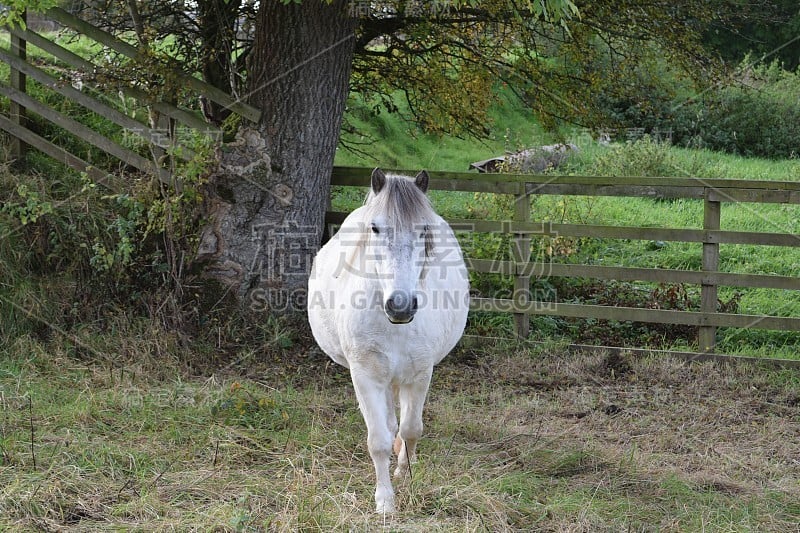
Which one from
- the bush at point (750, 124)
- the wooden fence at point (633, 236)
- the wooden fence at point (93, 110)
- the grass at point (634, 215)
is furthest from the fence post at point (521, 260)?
the bush at point (750, 124)

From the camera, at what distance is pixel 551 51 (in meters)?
10.1

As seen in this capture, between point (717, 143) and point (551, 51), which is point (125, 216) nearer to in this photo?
point (551, 51)

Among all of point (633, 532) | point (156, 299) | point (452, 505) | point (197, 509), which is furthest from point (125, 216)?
point (633, 532)

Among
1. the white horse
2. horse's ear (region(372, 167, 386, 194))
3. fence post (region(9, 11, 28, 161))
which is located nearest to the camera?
the white horse

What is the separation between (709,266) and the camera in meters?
6.97

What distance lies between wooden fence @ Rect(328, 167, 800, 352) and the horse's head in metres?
2.91

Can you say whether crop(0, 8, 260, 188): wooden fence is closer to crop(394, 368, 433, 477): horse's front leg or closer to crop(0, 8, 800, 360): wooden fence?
crop(0, 8, 800, 360): wooden fence

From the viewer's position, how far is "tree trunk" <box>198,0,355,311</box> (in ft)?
22.5

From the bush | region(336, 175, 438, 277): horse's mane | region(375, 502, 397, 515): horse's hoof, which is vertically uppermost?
the bush

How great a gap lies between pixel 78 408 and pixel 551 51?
7435mm

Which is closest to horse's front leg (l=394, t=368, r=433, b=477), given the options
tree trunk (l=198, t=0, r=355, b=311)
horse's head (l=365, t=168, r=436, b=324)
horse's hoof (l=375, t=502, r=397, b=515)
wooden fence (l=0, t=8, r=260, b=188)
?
horse's hoof (l=375, t=502, r=397, b=515)

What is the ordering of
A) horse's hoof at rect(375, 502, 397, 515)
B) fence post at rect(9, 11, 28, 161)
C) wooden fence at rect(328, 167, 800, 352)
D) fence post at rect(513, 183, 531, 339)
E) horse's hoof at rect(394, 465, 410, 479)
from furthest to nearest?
fence post at rect(9, 11, 28, 161) → fence post at rect(513, 183, 531, 339) → wooden fence at rect(328, 167, 800, 352) → horse's hoof at rect(394, 465, 410, 479) → horse's hoof at rect(375, 502, 397, 515)

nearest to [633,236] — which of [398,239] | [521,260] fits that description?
[521,260]

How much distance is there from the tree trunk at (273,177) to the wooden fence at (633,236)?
65cm
